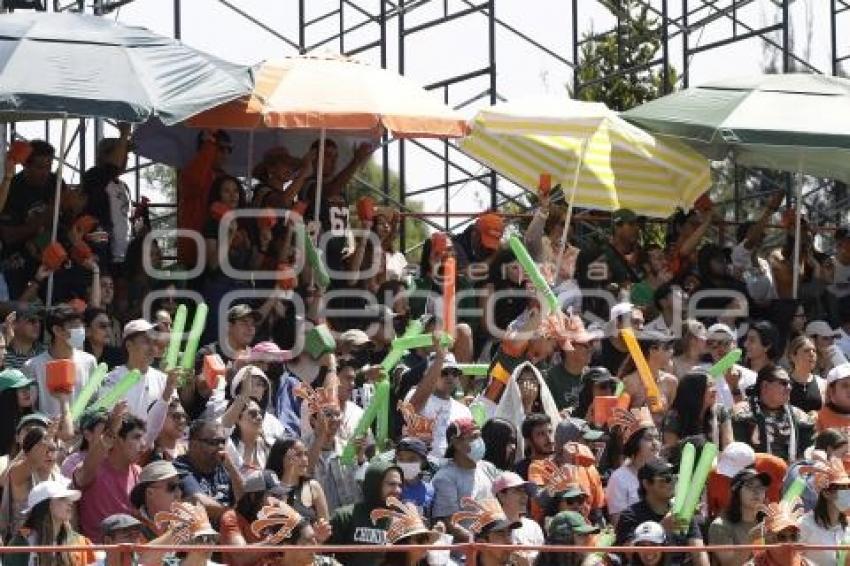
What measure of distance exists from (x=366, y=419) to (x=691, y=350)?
330 cm

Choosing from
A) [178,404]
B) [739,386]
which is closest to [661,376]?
[739,386]

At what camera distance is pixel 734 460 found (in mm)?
15164

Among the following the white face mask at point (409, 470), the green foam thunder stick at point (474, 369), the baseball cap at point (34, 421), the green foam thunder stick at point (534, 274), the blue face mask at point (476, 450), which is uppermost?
the green foam thunder stick at point (534, 274)

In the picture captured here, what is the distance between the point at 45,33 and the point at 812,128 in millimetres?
5385

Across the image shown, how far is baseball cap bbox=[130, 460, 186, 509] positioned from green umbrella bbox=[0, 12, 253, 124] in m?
3.50

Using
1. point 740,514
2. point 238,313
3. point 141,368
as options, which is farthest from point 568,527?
point 238,313

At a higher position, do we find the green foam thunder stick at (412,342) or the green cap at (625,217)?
the green cap at (625,217)

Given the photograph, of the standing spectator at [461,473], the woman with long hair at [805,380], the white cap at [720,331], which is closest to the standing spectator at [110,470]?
the standing spectator at [461,473]

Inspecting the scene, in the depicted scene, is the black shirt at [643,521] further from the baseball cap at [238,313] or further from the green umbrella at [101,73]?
the green umbrella at [101,73]

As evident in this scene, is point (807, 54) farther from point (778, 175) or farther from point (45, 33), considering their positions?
point (45, 33)

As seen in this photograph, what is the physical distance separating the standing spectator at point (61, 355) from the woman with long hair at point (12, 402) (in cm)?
30

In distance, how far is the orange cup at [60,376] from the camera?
14.6 metres

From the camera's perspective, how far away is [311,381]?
1602 centimetres

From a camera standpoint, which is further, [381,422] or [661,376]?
[661,376]
